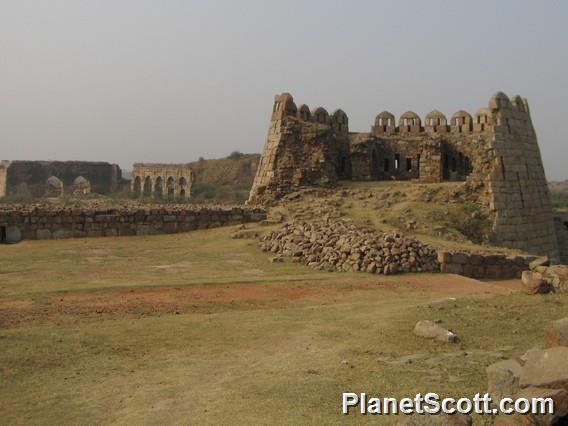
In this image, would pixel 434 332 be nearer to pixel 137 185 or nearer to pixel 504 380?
pixel 504 380

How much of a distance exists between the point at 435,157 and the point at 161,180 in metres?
27.0

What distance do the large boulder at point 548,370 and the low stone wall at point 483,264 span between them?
8.98 metres

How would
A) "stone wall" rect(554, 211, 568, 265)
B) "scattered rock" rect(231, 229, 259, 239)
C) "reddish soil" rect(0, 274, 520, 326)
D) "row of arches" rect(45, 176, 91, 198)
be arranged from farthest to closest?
"row of arches" rect(45, 176, 91, 198)
"stone wall" rect(554, 211, 568, 265)
"scattered rock" rect(231, 229, 259, 239)
"reddish soil" rect(0, 274, 520, 326)

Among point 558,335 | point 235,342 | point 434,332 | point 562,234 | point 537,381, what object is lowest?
point 235,342

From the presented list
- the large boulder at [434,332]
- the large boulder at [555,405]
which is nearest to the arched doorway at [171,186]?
the large boulder at [434,332]

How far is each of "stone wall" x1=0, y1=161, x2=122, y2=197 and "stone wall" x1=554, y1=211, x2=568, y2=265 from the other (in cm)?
3221

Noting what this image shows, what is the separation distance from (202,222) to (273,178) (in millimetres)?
3261

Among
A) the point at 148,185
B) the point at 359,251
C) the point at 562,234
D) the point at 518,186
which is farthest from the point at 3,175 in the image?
the point at 359,251

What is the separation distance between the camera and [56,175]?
44531mm

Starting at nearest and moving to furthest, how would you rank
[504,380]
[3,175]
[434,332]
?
[504,380]
[434,332]
[3,175]

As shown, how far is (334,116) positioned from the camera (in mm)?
23891

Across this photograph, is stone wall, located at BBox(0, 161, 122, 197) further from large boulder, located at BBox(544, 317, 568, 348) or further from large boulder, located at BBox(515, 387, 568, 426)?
large boulder, located at BBox(515, 387, 568, 426)

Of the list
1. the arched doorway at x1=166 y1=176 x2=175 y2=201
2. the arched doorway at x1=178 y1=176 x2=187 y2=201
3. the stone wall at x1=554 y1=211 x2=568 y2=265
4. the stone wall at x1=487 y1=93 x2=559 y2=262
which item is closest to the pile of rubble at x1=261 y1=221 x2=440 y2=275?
the stone wall at x1=487 y1=93 x2=559 y2=262

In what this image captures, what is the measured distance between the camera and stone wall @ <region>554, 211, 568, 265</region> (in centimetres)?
2357
